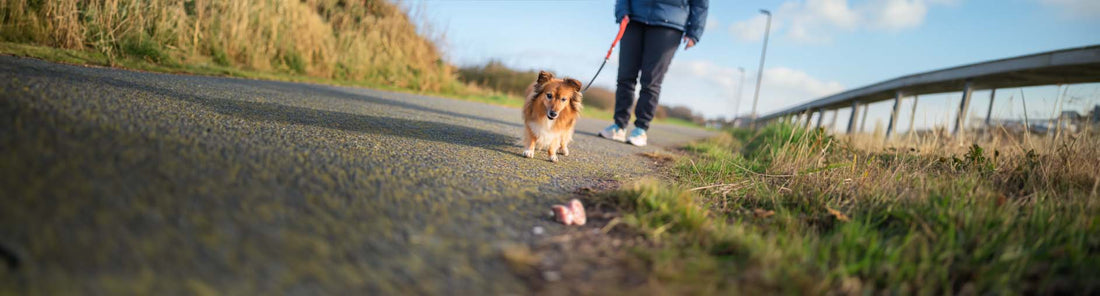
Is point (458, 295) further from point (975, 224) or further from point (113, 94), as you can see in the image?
point (113, 94)

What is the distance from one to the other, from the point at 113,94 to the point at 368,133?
4.27ft

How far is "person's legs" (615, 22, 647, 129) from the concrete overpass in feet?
5.69

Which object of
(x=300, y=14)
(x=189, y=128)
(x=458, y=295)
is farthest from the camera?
(x=300, y=14)

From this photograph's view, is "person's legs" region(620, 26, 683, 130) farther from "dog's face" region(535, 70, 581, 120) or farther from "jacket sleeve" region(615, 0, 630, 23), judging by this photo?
"dog's face" region(535, 70, 581, 120)

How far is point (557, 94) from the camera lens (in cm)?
373

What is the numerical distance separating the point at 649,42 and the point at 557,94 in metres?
1.73

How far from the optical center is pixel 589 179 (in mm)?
2814

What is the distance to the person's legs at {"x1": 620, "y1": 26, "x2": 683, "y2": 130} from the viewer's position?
492cm

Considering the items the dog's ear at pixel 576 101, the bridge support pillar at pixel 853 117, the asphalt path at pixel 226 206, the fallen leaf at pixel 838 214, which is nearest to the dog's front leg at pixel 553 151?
the dog's ear at pixel 576 101

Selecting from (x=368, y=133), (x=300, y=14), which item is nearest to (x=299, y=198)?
(x=368, y=133)

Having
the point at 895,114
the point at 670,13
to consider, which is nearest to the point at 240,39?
the point at 670,13

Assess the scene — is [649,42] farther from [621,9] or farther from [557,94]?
[557,94]

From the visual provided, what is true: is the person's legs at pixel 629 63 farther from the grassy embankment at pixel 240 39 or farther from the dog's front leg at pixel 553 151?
the grassy embankment at pixel 240 39

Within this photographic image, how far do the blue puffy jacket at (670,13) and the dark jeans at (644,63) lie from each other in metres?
0.11
